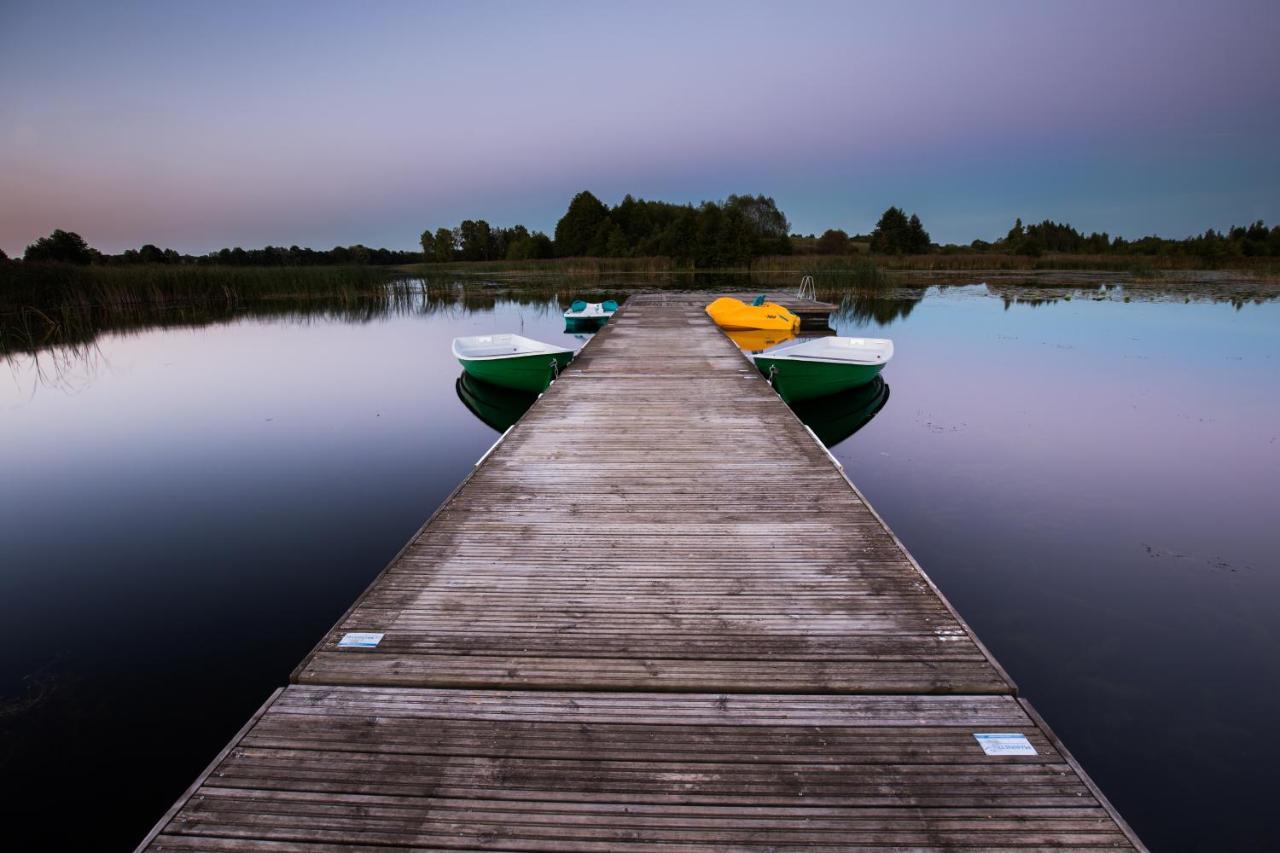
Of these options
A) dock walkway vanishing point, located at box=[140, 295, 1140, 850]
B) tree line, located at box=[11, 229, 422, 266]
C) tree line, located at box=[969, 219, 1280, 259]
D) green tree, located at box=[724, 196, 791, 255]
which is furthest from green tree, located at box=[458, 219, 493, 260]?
dock walkway vanishing point, located at box=[140, 295, 1140, 850]

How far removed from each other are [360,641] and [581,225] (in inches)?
2620

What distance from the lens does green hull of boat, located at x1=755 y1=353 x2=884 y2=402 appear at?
28.3 ft


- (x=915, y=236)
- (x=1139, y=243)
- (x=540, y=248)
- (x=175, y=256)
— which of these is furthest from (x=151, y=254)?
(x=1139, y=243)

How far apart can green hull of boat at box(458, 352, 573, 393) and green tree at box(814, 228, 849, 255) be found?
50.8 meters

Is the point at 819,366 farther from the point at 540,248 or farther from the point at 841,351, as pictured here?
the point at 540,248

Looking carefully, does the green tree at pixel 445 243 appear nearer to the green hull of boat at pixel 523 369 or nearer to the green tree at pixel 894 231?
the green tree at pixel 894 231

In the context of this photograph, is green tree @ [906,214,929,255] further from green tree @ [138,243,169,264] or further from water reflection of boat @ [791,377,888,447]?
green tree @ [138,243,169,264]

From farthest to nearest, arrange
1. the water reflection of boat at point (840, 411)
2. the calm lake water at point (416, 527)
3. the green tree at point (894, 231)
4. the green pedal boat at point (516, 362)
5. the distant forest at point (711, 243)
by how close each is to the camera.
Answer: the green tree at point (894, 231) → the distant forest at point (711, 243) → the green pedal boat at point (516, 362) → the water reflection of boat at point (840, 411) → the calm lake water at point (416, 527)

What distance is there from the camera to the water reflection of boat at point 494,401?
920 centimetres

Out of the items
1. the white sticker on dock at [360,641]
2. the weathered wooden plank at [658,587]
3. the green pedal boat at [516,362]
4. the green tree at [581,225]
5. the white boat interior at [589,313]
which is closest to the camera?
the weathered wooden plank at [658,587]

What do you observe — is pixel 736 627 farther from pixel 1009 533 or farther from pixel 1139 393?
pixel 1139 393

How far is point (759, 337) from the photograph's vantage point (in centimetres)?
1350

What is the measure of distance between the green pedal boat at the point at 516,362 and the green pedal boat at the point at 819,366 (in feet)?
10.1

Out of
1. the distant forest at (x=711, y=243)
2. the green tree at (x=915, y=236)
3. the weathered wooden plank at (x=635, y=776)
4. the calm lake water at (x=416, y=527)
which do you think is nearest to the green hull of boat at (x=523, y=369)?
the calm lake water at (x=416, y=527)
